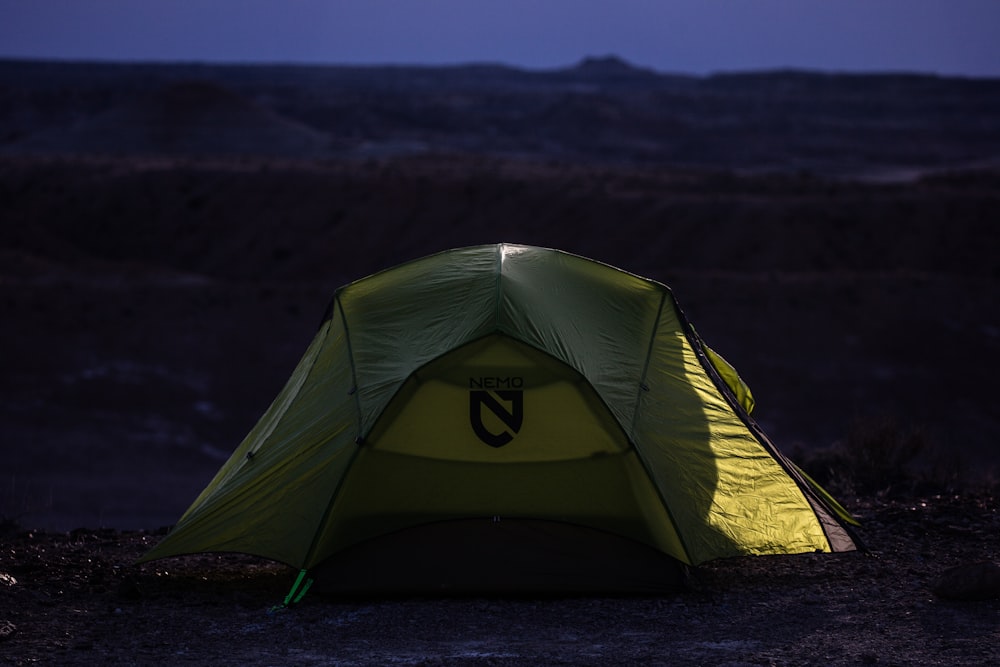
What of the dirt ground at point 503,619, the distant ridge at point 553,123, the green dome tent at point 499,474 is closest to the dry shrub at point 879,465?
the dirt ground at point 503,619

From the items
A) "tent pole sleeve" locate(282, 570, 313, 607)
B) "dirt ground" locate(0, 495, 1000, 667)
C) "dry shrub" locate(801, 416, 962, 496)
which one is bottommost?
"dirt ground" locate(0, 495, 1000, 667)

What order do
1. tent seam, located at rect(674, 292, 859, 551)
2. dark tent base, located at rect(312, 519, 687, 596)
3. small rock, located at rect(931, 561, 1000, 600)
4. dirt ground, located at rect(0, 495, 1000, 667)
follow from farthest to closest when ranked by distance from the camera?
tent seam, located at rect(674, 292, 859, 551)
dark tent base, located at rect(312, 519, 687, 596)
small rock, located at rect(931, 561, 1000, 600)
dirt ground, located at rect(0, 495, 1000, 667)

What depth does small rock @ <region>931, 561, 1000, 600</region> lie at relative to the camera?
6477 millimetres

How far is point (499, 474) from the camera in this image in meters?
6.84

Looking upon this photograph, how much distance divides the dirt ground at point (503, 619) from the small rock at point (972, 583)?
0.15 ft

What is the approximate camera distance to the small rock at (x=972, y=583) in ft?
21.2

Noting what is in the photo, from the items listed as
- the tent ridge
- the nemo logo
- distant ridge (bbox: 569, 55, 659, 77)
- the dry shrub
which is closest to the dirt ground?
the nemo logo

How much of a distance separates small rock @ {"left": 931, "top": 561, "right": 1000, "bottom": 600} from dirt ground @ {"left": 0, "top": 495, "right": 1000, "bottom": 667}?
1.8 inches

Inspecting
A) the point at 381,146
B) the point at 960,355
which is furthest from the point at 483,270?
the point at 381,146

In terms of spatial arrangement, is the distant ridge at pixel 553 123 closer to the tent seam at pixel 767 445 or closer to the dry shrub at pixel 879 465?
the dry shrub at pixel 879 465

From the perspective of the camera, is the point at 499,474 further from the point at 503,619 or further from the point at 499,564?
the point at 503,619

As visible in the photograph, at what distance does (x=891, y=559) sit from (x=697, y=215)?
2645 cm

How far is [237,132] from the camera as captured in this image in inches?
2462

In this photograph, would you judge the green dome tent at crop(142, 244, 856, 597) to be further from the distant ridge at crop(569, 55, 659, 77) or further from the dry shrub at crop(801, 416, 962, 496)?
the distant ridge at crop(569, 55, 659, 77)
